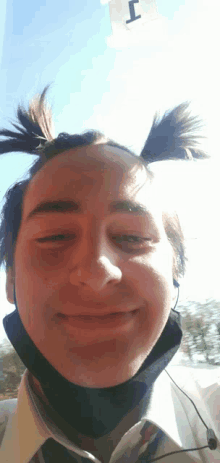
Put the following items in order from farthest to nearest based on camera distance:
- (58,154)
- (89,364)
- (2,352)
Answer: (2,352)
(58,154)
(89,364)

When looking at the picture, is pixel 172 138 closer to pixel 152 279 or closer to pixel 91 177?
pixel 91 177

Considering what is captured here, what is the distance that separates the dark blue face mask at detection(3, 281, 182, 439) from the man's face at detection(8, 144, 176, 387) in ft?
0.16

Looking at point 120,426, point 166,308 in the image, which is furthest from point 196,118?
point 120,426

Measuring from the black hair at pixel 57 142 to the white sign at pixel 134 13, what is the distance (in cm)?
28

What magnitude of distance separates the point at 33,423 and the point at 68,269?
0.34 m

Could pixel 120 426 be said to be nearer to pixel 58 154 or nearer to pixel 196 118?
pixel 58 154

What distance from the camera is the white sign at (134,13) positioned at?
29.5 inches

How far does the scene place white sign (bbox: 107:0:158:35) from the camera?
750 mm

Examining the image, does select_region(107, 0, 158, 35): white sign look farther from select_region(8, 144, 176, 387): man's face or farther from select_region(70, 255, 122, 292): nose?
select_region(70, 255, 122, 292): nose

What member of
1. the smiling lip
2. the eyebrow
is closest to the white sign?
the eyebrow

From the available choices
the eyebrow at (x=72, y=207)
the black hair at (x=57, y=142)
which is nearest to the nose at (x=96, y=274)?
the eyebrow at (x=72, y=207)

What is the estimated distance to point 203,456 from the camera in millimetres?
530

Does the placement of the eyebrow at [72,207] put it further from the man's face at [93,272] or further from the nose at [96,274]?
the nose at [96,274]

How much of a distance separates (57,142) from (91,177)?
6.7 inches
